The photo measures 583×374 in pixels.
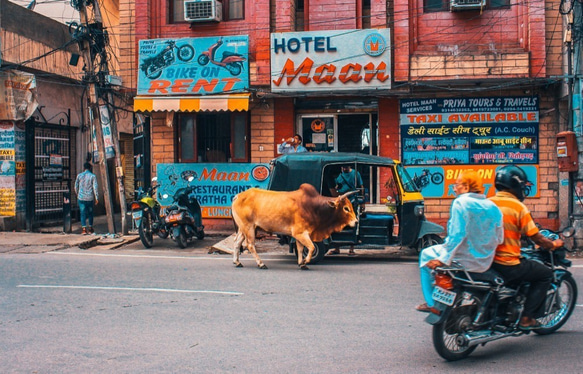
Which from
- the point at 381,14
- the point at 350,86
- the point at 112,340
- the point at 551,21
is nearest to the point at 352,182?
the point at 350,86

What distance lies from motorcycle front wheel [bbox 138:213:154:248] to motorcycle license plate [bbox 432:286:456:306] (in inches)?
386

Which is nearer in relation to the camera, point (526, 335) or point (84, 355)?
point (84, 355)

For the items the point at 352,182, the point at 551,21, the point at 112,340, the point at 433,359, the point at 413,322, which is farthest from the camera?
the point at 551,21

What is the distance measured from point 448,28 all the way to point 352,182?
5.28 m

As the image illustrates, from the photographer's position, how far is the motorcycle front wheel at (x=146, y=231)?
14.4 meters

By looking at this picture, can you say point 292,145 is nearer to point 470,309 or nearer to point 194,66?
point 194,66

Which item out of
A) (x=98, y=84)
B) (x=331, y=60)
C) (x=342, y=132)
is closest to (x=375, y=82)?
(x=331, y=60)

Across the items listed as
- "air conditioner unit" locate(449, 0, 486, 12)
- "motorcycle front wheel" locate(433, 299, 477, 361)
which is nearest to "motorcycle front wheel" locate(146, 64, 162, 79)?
"air conditioner unit" locate(449, 0, 486, 12)

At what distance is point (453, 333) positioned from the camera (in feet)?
Answer: 18.6

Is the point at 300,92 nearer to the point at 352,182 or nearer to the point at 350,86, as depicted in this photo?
the point at 350,86

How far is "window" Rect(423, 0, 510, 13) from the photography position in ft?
53.0

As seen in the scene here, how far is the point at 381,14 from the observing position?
16.2m

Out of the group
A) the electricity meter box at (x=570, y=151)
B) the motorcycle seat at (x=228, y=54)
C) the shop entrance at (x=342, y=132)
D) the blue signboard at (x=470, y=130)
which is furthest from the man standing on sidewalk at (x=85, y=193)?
the electricity meter box at (x=570, y=151)

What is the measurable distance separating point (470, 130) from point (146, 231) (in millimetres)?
8069
